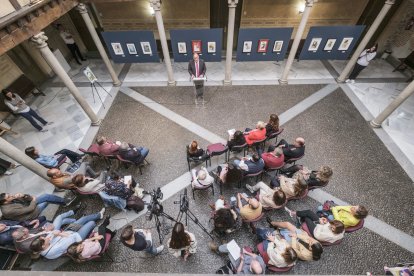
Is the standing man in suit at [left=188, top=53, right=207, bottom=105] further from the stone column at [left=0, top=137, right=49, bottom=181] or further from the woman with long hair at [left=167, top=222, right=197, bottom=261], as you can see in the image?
the woman with long hair at [left=167, top=222, right=197, bottom=261]

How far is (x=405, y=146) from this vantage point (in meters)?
6.84

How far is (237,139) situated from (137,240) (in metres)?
3.38

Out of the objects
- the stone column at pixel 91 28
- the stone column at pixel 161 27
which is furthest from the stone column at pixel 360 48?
the stone column at pixel 91 28

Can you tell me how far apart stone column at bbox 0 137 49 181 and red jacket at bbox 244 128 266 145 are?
18.3ft

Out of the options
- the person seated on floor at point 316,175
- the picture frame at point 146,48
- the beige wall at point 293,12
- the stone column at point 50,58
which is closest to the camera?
the person seated on floor at point 316,175

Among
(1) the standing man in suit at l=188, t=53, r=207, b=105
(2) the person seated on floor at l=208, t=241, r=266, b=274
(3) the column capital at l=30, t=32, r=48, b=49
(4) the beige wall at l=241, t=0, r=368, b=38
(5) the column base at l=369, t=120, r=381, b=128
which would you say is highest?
(3) the column capital at l=30, t=32, r=48, b=49

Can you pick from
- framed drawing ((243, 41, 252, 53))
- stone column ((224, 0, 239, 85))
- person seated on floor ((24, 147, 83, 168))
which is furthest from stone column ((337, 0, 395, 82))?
person seated on floor ((24, 147, 83, 168))

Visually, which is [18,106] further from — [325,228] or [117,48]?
[325,228]

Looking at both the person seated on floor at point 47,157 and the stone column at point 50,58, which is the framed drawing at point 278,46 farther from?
the person seated on floor at point 47,157

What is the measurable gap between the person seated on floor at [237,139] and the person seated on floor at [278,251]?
94.6 inches

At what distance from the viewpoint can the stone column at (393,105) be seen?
20.3 ft

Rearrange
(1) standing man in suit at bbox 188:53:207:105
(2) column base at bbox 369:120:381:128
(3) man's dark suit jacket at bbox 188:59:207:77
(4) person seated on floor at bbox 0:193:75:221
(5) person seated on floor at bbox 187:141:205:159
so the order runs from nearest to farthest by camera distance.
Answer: (4) person seated on floor at bbox 0:193:75:221 → (5) person seated on floor at bbox 187:141:205:159 → (2) column base at bbox 369:120:381:128 → (1) standing man in suit at bbox 188:53:207:105 → (3) man's dark suit jacket at bbox 188:59:207:77

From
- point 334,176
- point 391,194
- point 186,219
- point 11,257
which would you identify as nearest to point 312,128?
point 334,176

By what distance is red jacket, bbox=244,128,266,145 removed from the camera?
5.96 m
